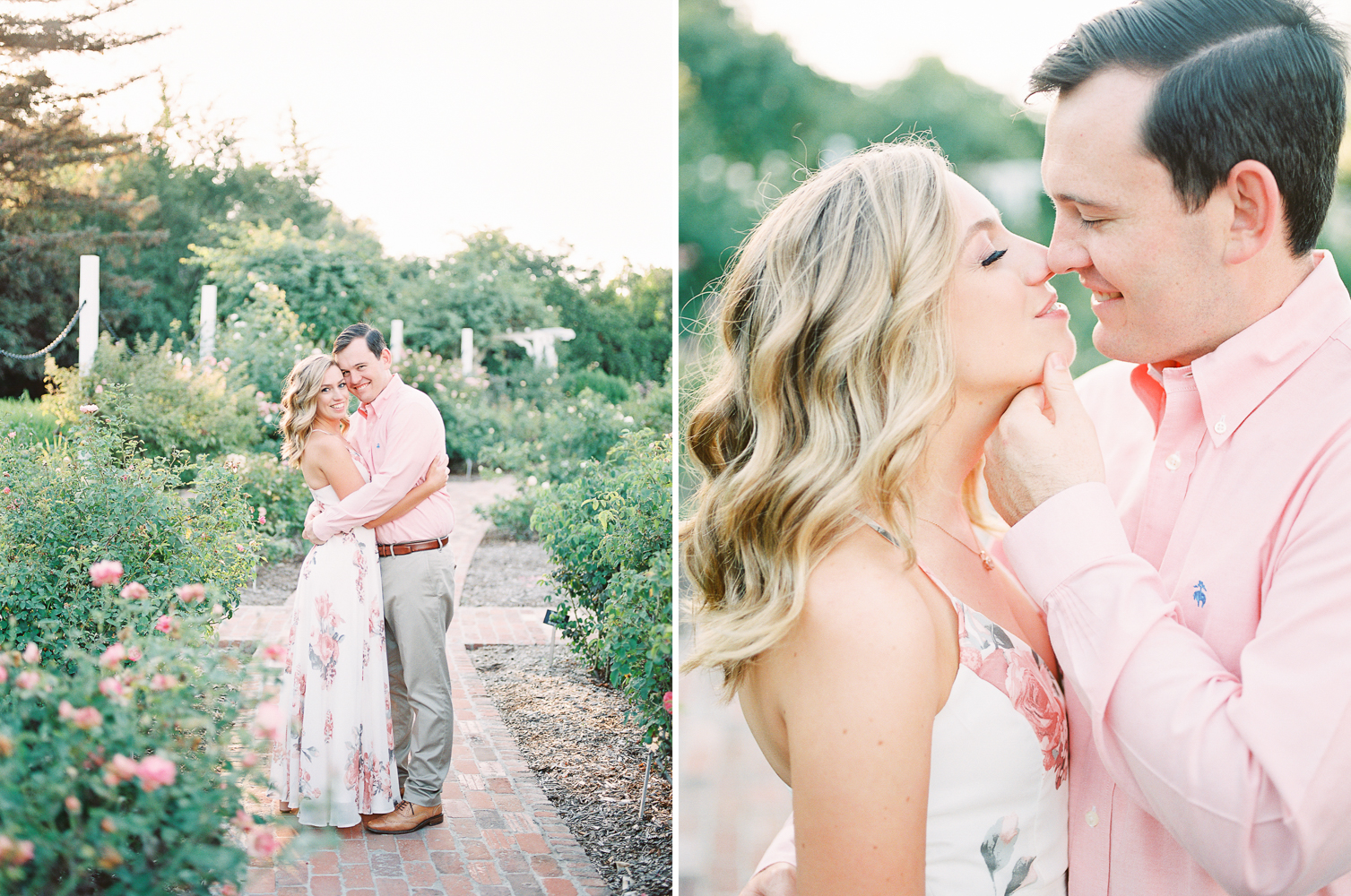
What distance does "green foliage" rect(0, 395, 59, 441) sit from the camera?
2113 millimetres

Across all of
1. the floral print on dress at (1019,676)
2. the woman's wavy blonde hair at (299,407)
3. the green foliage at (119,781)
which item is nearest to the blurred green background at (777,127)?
the woman's wavy blonde hair at (299,407)

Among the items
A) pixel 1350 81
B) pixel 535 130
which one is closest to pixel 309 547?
pixel 535 130

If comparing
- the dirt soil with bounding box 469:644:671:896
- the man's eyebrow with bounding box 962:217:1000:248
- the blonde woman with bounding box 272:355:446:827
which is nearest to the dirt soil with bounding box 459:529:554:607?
the dirt soil with bounding box 469:644:671:896

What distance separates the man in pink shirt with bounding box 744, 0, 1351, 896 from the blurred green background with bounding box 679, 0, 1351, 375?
1.70 m

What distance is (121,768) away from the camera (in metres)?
1.15

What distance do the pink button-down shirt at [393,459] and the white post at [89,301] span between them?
2.48ft

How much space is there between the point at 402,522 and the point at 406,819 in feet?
3.08

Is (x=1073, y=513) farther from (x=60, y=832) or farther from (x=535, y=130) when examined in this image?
(x=535, y=130)

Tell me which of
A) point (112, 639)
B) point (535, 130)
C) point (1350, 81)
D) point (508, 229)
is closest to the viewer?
point (1350, 81)

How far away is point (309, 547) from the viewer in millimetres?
2811

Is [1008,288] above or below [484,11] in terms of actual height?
below

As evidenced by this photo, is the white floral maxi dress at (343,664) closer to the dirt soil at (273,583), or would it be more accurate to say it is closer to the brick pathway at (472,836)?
the dirt soil at (273,583)

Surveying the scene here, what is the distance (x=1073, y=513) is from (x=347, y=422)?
234cm

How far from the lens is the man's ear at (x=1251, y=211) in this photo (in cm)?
116
